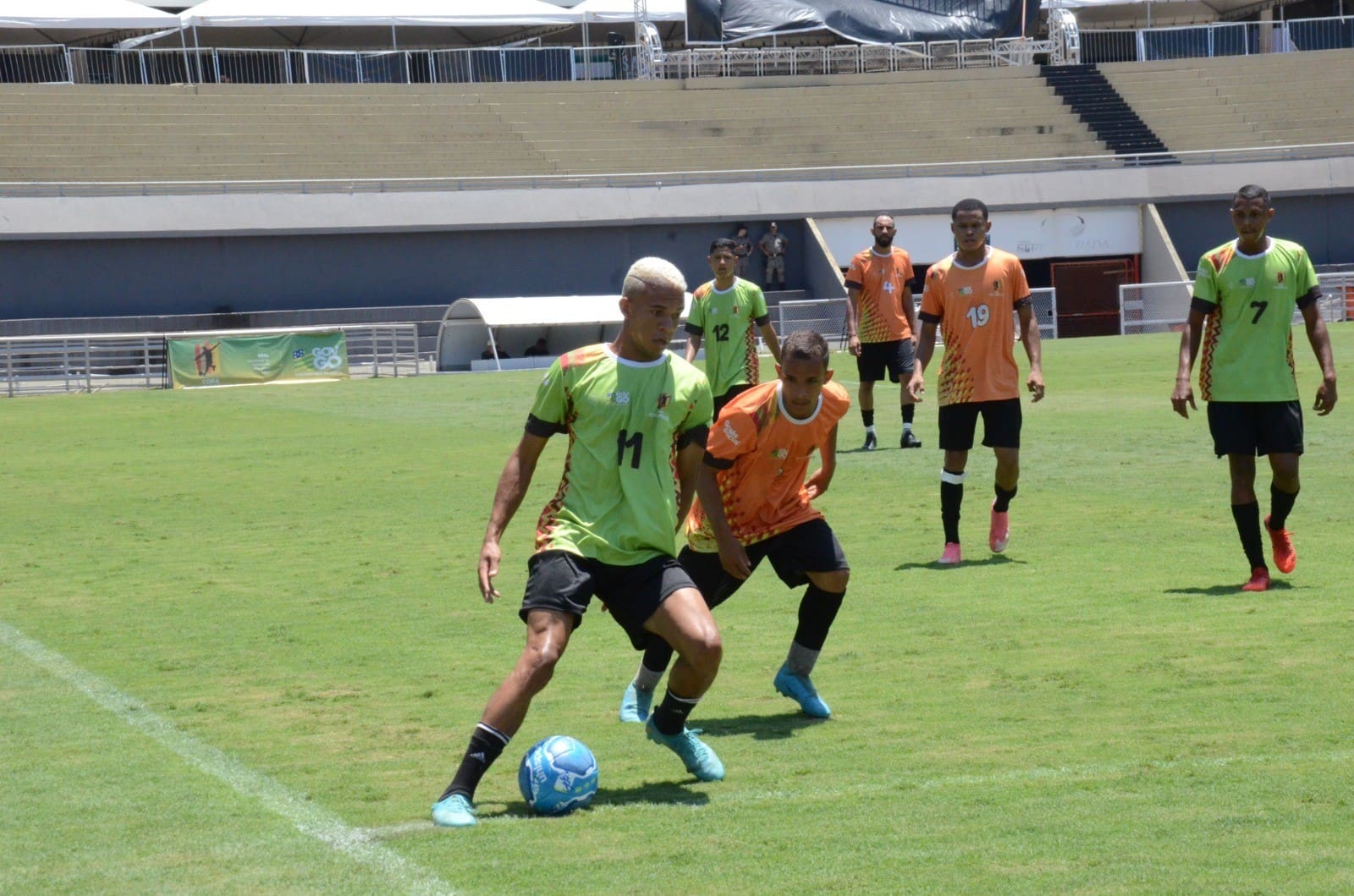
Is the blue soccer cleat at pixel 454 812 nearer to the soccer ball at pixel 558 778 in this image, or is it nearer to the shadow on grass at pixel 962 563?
the soccer ball at pixel 558 778

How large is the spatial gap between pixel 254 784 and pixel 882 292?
11.3 metres

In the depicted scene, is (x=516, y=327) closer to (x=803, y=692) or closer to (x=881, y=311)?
(x=881, y=311)

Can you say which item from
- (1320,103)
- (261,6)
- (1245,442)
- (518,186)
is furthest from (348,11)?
(1245,442)

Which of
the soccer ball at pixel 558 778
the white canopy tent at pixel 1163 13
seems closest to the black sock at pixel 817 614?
the soccer ball at pixel 558 778

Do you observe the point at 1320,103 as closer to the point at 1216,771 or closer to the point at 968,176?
the point at 968,176

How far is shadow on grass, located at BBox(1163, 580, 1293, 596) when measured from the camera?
876 centimetres

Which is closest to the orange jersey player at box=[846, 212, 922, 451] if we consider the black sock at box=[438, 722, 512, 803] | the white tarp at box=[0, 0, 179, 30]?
the black sock at box=[438, 722, 512, 803]

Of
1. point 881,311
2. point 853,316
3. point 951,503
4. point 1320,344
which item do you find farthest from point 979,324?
point 881,311

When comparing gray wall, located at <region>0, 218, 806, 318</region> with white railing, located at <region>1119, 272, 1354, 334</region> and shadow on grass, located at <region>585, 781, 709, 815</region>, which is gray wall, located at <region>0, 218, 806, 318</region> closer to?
white railing, located at <region>1119, 272, 1354, 334</region>

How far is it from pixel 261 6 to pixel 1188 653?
150 feet

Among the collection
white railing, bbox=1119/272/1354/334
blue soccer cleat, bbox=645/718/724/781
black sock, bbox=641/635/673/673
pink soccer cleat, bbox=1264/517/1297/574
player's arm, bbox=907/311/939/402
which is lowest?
white railing, bbox=1119/272/1354/334

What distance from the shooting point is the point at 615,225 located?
42281mm

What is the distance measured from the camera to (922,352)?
10.6 meters

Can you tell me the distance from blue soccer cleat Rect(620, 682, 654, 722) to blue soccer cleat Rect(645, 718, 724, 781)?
902 mm
